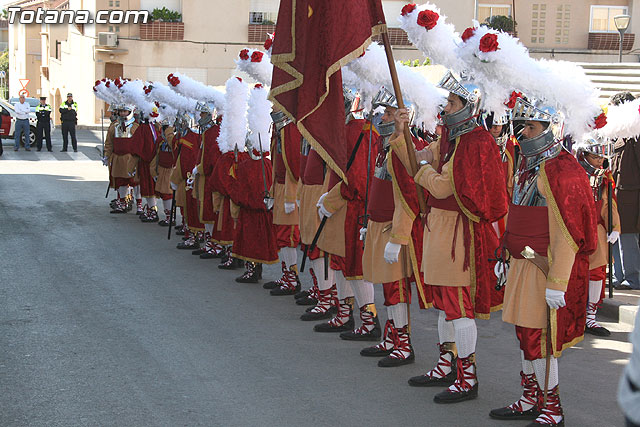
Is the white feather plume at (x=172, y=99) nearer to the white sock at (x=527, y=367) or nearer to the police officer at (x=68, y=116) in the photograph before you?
the white sock at (x=527, y=367)

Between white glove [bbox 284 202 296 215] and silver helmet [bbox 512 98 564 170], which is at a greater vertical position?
silver helmet [bbox 512 98 564 170]

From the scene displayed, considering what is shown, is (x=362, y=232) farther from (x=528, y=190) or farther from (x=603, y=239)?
(x=603, y=239)

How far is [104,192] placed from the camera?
2097 centimetres

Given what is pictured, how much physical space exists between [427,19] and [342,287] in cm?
296

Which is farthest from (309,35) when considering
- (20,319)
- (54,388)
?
(20,319)

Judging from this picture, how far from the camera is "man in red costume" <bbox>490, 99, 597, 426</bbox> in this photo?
565cm

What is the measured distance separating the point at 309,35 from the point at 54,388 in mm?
3145

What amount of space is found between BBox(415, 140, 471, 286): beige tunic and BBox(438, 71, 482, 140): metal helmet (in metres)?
0.26

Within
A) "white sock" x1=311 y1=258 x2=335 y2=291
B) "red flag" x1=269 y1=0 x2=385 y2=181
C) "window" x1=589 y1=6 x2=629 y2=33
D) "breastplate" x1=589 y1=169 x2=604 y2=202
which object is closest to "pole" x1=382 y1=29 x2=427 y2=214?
"red flag" x1=269 y1=0 x2=385 y2=181

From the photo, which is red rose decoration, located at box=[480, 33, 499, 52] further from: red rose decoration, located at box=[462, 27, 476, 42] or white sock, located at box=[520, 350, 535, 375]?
white sock, located at box=[520, 350, 535, 375]

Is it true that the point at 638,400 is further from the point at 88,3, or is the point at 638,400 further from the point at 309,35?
the point at 88,3

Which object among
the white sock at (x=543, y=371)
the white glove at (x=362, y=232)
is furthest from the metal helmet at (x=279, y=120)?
the white sock at (x=543, y=371)

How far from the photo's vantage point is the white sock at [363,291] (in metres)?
8.17

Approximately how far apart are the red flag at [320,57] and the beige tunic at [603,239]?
3.19m
